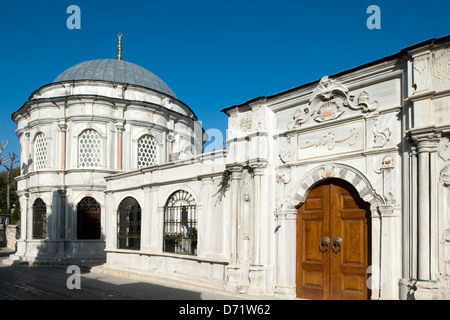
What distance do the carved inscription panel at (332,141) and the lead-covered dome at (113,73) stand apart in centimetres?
1572

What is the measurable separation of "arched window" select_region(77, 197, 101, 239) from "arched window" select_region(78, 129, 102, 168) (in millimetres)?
1741

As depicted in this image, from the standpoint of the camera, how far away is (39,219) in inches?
864

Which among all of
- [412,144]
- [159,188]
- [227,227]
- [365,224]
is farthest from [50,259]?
[412,144]

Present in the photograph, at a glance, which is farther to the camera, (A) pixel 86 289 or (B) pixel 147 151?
(B) pixel 147 151

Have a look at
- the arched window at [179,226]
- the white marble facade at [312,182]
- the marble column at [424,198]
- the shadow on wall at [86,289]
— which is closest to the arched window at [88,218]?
the shadow on wall at [86,289]

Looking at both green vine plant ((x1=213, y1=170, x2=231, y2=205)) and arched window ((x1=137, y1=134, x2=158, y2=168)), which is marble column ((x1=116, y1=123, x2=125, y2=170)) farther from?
green vine plant ((x1=213, y1=170, x2=231, y2=205))

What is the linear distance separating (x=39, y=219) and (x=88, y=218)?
271cm

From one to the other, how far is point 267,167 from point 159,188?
5.03 m

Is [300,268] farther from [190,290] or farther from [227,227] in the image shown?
[190,290]

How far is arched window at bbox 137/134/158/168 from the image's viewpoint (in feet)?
75.0

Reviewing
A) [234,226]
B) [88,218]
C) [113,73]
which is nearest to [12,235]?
[88,218]

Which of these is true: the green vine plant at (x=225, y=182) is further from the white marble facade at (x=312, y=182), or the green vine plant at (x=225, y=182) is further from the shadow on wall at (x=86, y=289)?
the shadow on wall at (x=86, y=289)

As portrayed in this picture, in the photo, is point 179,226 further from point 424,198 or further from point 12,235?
point 12,235

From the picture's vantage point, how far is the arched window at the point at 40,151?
2190 cm
